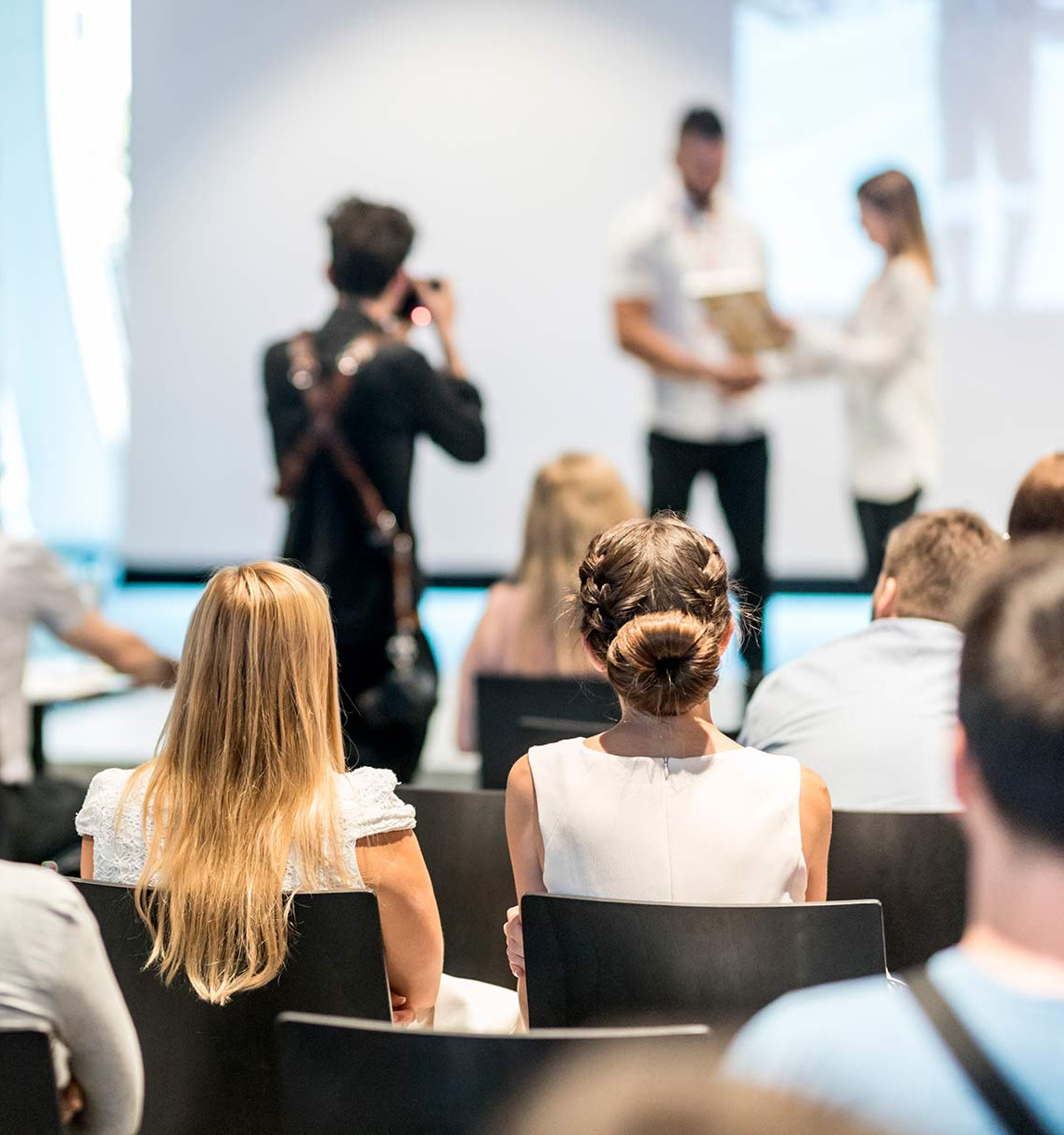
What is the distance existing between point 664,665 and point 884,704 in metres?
0.65

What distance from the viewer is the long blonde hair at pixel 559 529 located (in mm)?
3150

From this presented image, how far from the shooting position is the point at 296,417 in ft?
11.9

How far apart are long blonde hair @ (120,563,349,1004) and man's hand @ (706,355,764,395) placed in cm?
328

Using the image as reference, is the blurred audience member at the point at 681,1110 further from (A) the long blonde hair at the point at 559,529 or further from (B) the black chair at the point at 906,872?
(A) the long blonde hair at the point at 559,529

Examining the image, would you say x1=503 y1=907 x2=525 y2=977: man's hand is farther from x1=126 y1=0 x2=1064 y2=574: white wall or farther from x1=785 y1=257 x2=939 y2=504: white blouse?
x1=126 y1=0 x2=1064 y2=574: white wall

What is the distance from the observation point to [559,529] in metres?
3.18

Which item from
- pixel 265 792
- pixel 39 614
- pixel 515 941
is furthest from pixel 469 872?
pixel 39 614

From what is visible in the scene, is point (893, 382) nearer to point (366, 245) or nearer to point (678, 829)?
point (366, 245)

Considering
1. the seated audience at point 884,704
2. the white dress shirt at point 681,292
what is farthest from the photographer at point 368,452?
the seated audience at point 884,704

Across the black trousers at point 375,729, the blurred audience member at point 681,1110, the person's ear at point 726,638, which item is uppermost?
the person's ear at point 726,638

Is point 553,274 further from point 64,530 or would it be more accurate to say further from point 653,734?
point 653,734

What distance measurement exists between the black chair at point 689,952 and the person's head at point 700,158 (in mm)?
3777

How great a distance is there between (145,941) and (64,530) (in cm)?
565

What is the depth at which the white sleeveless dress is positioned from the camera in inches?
62.9
